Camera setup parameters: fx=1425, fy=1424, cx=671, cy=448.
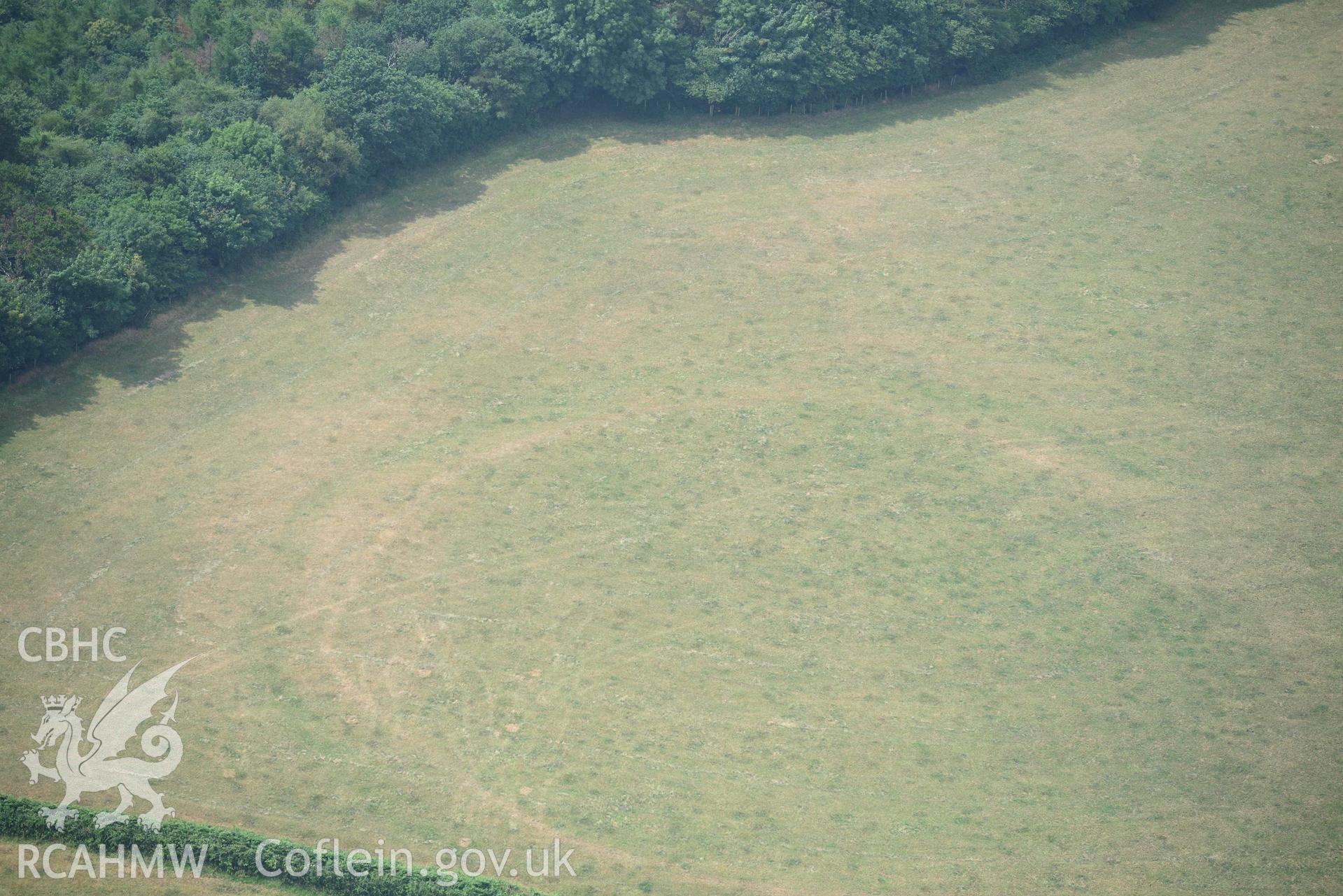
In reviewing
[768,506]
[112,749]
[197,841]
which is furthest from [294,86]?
[197,841]

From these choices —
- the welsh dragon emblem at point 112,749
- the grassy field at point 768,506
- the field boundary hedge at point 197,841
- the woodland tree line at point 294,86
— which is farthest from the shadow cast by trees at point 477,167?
the field boundary hedge at point 197,841

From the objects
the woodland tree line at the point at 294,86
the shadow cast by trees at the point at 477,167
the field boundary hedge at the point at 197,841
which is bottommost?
the field boundary hedge at the point at 197,841

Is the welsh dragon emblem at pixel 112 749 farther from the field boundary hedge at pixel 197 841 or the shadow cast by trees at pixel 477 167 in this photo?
the shadow cast by trees at pixel 477 167

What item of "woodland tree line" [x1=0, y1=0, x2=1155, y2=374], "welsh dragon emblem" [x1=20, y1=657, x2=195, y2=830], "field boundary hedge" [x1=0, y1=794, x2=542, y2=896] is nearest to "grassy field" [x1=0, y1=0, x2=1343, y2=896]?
"welsh dragon emblem" [x1=20, y1=657, x2=195, y2=830]

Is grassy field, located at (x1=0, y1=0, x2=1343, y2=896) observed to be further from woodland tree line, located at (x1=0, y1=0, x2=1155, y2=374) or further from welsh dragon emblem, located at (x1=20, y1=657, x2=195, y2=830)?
woodland tree line, located at (x1=0, y1=0, x2=1155, y2=374)

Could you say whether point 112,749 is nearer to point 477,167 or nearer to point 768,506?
point 768,506

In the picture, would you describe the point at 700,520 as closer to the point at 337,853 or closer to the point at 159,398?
the point at 337,853
